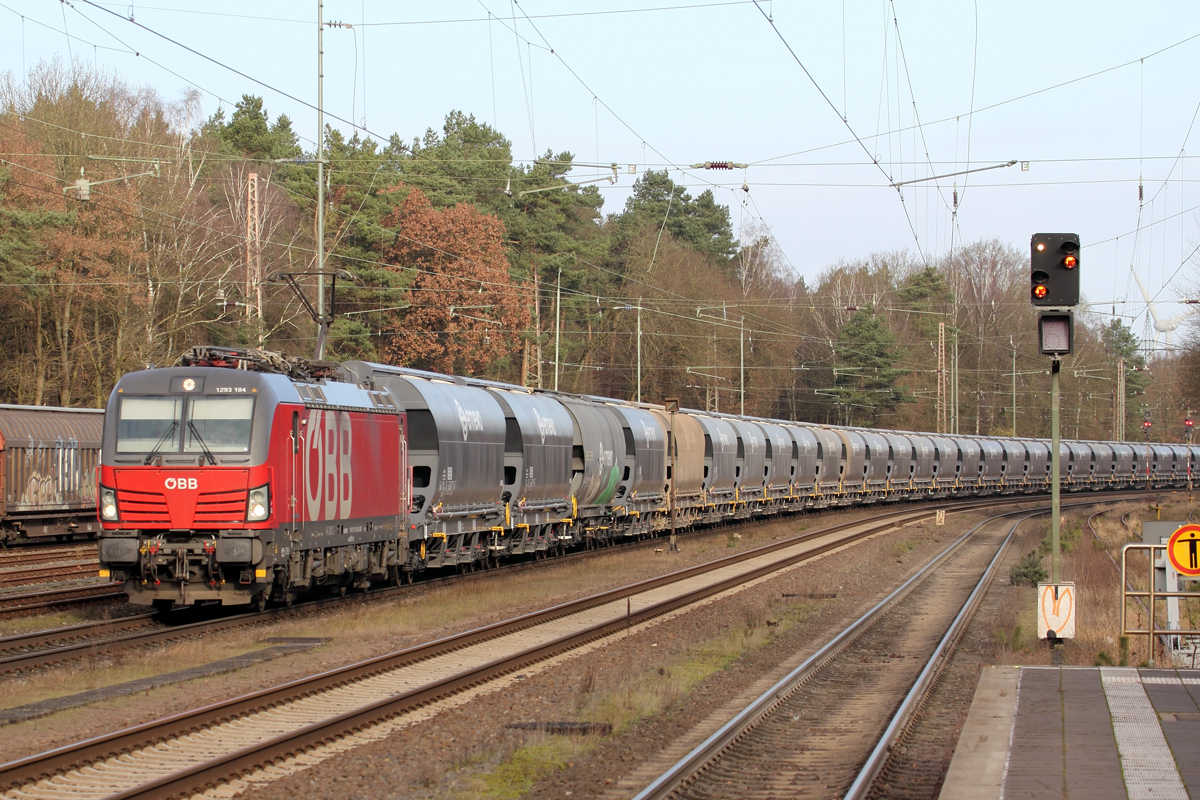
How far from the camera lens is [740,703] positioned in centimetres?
1162

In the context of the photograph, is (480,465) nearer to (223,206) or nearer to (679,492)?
(679,492)

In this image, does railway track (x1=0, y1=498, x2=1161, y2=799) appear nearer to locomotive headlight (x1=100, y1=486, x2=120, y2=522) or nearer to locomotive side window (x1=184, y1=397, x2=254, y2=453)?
locomotive side window (x1=184, y1=397, x2=254, y2=453)

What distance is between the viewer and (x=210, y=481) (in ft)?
48.6

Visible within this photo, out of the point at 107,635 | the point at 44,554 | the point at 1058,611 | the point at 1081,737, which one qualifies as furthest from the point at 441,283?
the point at 1081,737

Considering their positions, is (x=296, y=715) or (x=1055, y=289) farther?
(x=1055, y=289)

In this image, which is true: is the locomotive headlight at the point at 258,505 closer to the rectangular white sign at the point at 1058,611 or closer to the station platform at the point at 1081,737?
the station platform at the point at 1081,737

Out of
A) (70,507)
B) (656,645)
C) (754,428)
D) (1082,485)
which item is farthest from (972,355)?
(656,645)

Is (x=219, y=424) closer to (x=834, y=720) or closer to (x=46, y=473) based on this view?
(x=834, y=720)

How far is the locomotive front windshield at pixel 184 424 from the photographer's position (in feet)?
49.1

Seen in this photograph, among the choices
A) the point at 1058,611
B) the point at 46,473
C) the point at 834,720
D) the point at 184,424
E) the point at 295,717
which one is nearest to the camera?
the point at 295,717

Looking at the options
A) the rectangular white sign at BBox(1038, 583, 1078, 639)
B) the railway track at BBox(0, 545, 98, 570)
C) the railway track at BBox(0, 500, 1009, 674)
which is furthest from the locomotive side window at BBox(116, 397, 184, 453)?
the rectangular white sign at BBox(1038, 583, 1078, 639)

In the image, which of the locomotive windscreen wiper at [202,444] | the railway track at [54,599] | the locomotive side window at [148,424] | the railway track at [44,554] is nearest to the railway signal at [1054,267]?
the locomotive windscreen wiper at [202,444]

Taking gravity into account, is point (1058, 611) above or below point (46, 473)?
below

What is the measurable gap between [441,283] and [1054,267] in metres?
46.7
